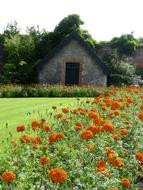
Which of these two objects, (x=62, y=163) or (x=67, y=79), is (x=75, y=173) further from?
(x=67, y=79)

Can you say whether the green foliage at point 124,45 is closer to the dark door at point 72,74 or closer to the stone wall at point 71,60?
the stone wall at point 71,60

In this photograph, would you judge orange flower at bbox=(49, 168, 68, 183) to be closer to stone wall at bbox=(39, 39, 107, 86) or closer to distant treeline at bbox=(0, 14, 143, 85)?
stone wall at bbox=(39, 39, 107, 86)

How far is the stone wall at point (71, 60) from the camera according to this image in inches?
1366

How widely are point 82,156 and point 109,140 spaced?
1071 millimetres

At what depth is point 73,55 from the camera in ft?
114

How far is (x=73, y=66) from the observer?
3531 centimetres

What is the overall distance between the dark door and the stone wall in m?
0.33

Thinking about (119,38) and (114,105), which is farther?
(119,38)

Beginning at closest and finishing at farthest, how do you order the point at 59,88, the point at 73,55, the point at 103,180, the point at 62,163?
1. the point at 103,180
2. the point at 62,163
3. the point at 59,88
4. the point at 73,55

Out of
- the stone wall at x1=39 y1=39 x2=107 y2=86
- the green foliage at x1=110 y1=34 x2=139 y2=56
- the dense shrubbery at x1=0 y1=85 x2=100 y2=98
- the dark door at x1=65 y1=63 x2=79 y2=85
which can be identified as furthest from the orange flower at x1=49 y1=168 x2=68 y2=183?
the green foliage at x1=110 y1=34 x2=139 y2=56

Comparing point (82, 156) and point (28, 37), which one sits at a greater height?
point (28, 37)

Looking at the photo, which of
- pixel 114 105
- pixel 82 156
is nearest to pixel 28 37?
pixel 114 105

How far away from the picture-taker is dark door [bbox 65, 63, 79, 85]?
35250 mm

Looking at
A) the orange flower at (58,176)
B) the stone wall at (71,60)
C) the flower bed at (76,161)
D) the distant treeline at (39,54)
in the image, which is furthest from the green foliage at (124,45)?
the orange flower at (58,176)
